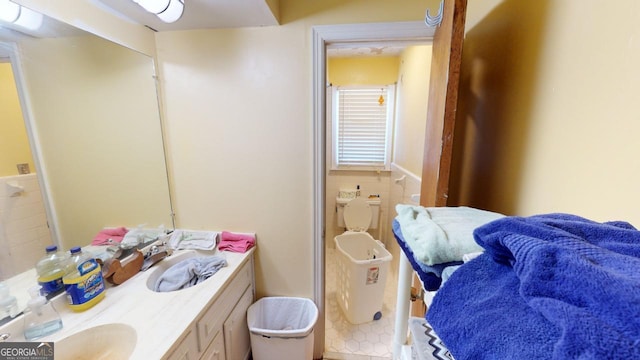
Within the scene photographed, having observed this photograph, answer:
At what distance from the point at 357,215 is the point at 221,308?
1.80 metres

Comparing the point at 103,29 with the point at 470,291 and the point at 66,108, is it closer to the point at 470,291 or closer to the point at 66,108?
the point at 66,108

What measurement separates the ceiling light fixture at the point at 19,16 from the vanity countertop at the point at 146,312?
3.27 feet

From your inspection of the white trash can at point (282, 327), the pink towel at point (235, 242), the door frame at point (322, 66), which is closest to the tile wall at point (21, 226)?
the pink towel at point (235, 242)

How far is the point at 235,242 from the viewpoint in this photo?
144 cm

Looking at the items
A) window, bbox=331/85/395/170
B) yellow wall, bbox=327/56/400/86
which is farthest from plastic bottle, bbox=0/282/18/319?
yellow wall, bbox=327/56/400/86

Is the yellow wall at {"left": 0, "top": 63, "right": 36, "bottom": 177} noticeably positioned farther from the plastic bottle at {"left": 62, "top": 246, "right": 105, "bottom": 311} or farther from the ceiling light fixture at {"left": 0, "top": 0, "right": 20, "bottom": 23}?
the plastic bottle at {"left": 62, "top": 246, "right": 105, "bottom": 311}

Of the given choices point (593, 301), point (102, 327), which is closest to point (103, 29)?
point (102, 327)

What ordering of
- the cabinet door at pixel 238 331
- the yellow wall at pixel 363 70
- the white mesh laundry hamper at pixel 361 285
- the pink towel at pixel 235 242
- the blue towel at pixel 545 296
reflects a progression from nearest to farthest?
the blue towel at pixel 545 296 → the cabinet door at pixel 238 331 → the pink towel at pixel 235 242 → the white mesh laundry hamper at pixel 361 285 → the yellow wall at pixel 363 70

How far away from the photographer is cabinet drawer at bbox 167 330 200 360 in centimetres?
84

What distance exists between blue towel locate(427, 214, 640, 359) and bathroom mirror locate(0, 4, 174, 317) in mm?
1320

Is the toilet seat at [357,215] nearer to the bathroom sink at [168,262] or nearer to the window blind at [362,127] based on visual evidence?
the window blind at [362,127]

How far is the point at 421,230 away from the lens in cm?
47

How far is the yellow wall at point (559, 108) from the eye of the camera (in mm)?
421

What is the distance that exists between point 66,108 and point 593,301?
157 centimetres
